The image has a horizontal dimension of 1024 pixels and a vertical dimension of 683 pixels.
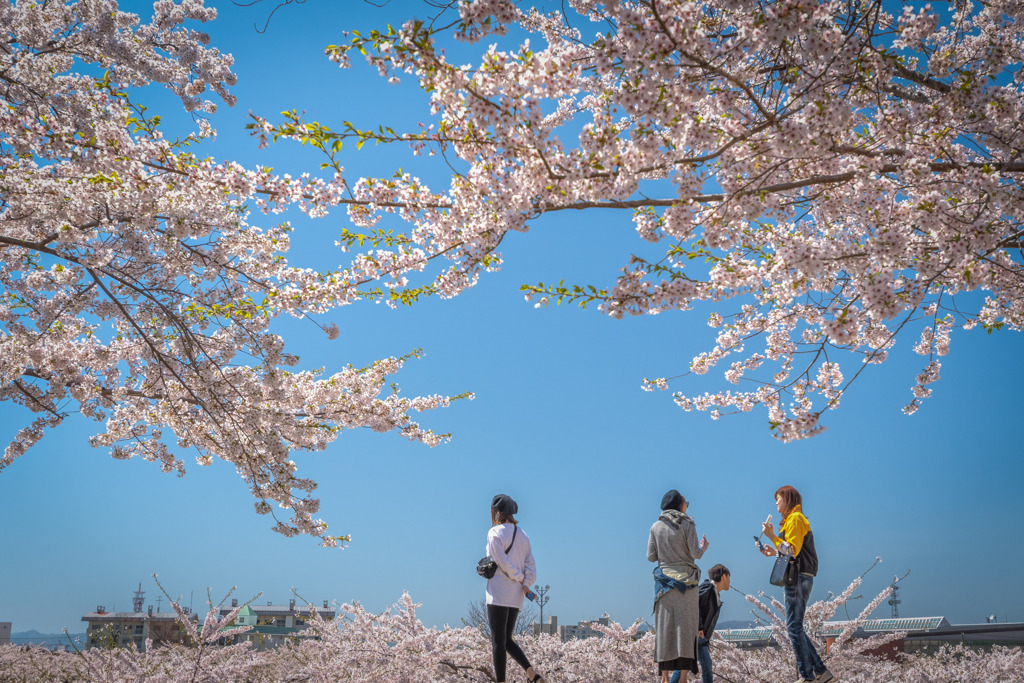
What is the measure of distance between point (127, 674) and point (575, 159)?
4.95m

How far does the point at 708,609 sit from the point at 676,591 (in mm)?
920

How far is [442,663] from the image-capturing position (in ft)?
19.1

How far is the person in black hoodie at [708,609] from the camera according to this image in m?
5.40

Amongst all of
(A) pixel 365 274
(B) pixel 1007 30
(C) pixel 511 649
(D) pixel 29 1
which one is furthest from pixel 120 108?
(B) pixel 1007 30

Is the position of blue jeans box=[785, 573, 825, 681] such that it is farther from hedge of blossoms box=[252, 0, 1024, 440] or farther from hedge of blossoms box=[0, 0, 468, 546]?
hedge of blossoms box=[0, 0, 468, 546]

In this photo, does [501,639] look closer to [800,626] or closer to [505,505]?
[505,505]

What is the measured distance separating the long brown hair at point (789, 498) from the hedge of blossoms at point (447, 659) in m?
1.52

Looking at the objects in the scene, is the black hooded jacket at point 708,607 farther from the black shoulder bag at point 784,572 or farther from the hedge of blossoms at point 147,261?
the hedge of blossoms at point 147,261

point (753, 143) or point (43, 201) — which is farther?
point (43, 201)

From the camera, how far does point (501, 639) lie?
15.8 ft

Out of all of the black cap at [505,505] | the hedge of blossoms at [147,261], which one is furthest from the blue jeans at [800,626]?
the hedge of blossoms at [147,261]

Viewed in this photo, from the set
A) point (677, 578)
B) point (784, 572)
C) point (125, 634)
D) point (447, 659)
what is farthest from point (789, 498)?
point (125, 634)

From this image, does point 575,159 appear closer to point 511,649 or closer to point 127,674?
point 511,649

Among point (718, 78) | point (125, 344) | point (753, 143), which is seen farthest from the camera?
point (125, 344)
